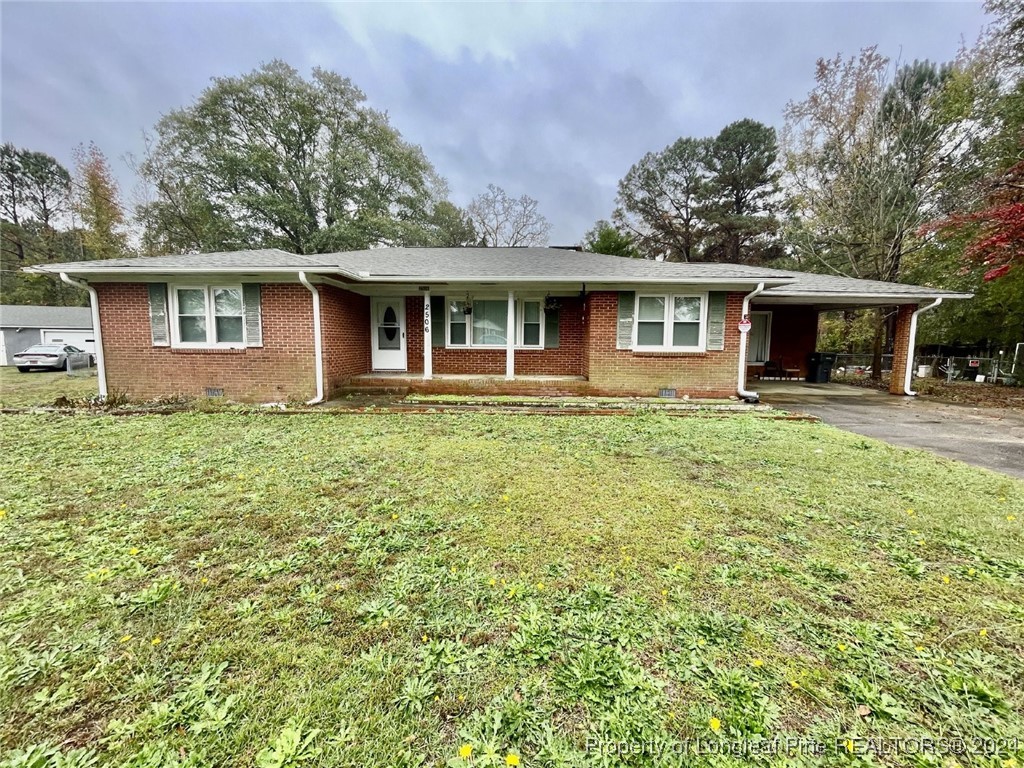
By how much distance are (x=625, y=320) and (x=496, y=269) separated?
3.18 meters

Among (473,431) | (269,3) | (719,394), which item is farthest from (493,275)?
(269,3)

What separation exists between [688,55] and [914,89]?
27.5ft

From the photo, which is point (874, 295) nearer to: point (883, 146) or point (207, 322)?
point (883, 146)

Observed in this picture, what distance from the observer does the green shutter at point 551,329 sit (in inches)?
426

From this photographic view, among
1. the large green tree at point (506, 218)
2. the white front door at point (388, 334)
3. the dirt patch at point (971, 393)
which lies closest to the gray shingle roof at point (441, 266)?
the white front door at point (388, 334)

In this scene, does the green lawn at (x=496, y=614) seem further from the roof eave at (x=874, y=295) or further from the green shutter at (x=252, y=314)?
the roof eave at (x=874, y=295)

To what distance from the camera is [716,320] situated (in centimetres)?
937

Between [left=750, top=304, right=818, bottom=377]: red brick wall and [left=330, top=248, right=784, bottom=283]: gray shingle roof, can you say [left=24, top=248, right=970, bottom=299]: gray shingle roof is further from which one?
[left=750, top=304, right=818, bottom=377]: red brick wall

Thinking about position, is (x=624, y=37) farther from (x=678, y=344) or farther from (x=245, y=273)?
(x=245, y=273)

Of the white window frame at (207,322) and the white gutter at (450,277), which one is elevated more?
the white gutter at (450,277)

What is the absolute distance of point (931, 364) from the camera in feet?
53.7

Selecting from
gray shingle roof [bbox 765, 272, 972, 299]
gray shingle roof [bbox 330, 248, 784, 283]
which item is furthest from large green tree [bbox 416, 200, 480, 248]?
gray shingle roof [bbox 765, 272, 972, 299]

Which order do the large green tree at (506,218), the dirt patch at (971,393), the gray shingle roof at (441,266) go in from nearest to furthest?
the gray shingle roof at (441,266)
the dirt patch at (971,393)
the large green tree at (506,218)

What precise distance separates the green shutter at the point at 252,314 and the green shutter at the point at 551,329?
21.1 feet
